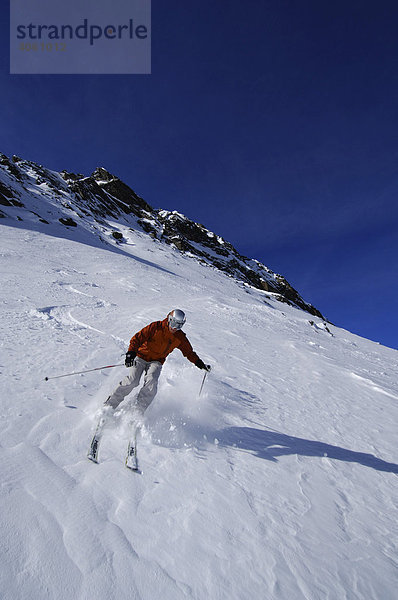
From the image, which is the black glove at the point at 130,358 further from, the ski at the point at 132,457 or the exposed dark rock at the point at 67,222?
the exposed dark rock at the point at 67,222

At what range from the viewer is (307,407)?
5609 millimetres

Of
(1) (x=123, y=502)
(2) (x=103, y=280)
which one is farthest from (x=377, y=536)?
(2) (x=103, y=280)

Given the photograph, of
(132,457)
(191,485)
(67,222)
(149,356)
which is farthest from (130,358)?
(67,222)

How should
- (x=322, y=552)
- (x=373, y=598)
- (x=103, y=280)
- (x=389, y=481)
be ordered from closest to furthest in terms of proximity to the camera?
1. (x=373, y=598)
2. (x=322, y=552)
3. (x=389, y=481)
4. (x=103, y=280)

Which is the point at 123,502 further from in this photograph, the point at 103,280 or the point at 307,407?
the point at 103,280

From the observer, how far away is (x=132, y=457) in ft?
10.3

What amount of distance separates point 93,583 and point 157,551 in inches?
20.5

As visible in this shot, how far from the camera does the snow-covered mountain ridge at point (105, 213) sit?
36.6m

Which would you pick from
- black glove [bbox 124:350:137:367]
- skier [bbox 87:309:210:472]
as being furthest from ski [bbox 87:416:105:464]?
black glove [bbox 124:350:137:367]

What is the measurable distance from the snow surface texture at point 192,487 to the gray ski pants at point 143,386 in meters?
0.31

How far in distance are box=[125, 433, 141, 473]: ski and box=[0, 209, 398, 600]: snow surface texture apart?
0.31ft

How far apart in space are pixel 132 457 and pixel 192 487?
0.80 m

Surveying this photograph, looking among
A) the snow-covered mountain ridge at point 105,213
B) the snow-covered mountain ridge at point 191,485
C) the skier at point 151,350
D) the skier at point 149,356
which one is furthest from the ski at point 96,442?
the snow-covered mountain ridge at point 105,213

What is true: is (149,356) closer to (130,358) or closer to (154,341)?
(154,341)
